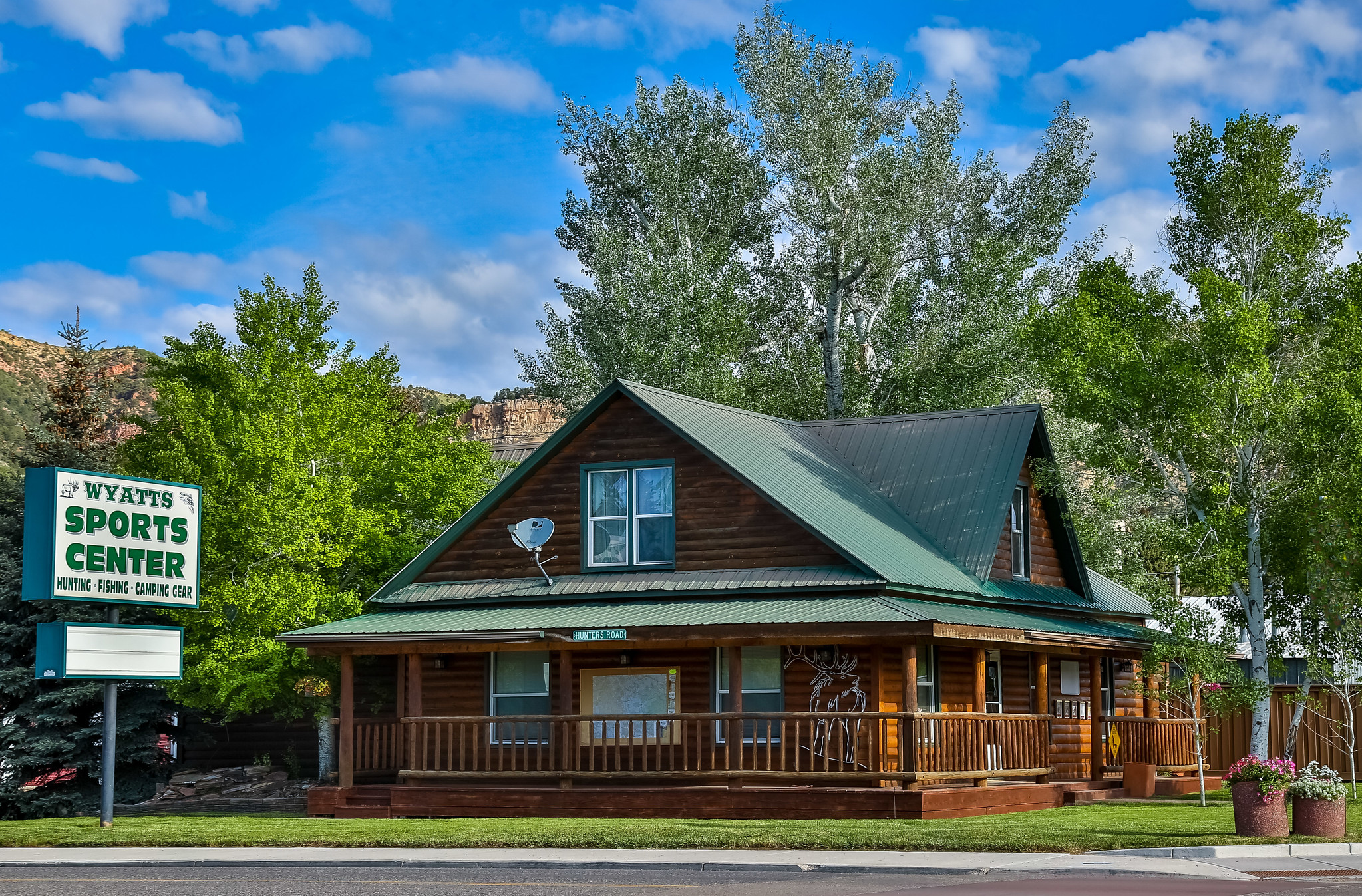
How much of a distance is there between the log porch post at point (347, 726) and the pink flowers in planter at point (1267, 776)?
14.1 meters

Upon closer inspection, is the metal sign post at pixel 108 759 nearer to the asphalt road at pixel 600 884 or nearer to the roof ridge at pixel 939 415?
the asphalt road at pixel 600 884

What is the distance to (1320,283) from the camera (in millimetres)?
27719

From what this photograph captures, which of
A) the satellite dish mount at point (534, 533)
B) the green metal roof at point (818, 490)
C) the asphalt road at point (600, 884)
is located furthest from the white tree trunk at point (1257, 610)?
the asphalt road at point (600, 884)

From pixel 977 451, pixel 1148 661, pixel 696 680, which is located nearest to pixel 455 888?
pixel 696 680

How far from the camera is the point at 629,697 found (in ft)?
86.2

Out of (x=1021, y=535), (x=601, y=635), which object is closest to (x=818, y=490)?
(x=1021, y=535)

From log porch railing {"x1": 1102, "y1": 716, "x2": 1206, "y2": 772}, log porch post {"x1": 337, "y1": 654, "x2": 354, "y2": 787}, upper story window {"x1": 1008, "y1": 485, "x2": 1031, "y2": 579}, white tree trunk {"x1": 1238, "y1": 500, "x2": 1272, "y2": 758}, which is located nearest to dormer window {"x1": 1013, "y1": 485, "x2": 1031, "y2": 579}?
upper story window {"x1": 1008, "y1": 485, "x2": 1031, "y2": 579}

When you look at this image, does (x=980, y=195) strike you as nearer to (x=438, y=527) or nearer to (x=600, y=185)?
(x=600, y=185)

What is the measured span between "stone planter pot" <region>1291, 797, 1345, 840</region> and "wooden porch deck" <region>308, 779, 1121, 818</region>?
17.9 feet

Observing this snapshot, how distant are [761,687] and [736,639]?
269 centimetres

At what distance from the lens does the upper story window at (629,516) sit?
26.7m

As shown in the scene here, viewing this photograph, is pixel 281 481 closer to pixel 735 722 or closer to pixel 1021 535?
pixel 735 722

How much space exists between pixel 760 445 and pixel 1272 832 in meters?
12.6

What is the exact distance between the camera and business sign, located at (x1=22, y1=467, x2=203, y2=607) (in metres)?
22.2
